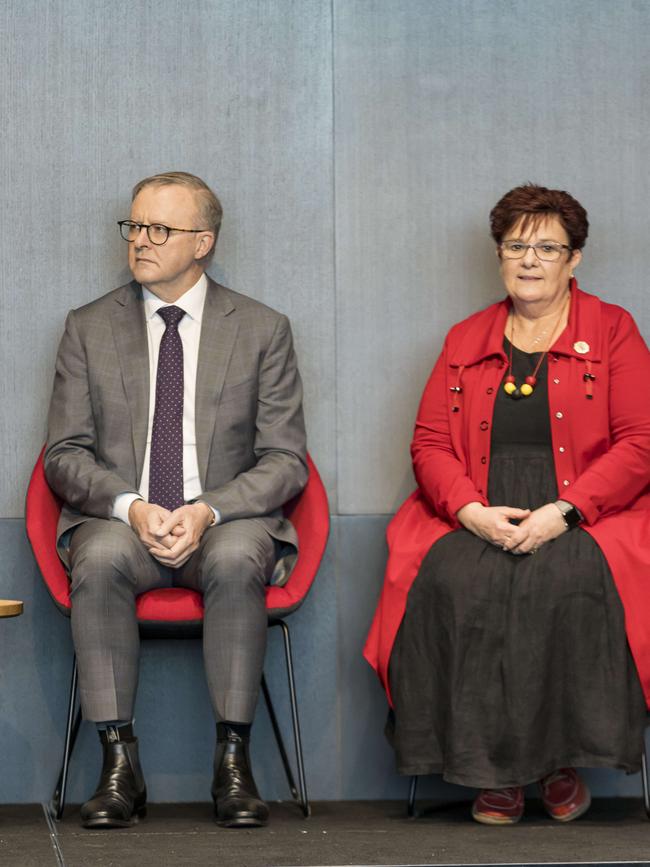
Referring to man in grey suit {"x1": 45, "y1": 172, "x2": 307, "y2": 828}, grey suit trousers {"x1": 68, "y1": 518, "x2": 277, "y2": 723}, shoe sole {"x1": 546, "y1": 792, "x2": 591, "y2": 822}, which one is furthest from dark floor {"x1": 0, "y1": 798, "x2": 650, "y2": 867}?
grey suit trousers {"x1": 68, "y1": 518, "x2": 277, "y2": 723}

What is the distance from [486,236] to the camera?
436 centimetres

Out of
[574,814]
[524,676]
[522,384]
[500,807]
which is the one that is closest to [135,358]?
[522,384]

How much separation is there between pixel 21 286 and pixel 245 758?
1.67 meters

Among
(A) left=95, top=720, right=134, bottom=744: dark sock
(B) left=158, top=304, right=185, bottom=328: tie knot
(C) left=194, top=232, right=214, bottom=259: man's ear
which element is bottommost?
(A) left=95, top=720, right=134, bottom=744: dark sock

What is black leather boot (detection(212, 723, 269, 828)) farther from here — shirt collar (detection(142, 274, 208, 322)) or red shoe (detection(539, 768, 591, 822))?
shirt collar (detection(142, 274, 208, 322))

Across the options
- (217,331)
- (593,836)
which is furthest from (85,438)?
(593,836)

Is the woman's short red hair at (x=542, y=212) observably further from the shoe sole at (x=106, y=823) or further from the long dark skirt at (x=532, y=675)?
the shoe sole at (x=106, y=823)

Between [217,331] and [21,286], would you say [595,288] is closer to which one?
[217,331]

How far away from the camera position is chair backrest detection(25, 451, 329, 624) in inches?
145

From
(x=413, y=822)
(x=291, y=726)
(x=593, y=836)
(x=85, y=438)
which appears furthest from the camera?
(x=291, y=726)

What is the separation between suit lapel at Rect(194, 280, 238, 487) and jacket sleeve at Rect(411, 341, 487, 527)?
60 cm

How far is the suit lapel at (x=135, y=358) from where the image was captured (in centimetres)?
396

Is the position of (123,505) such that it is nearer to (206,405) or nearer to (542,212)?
(206,405)

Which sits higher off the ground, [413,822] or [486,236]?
[486,236]
